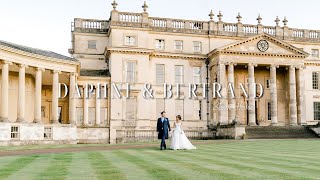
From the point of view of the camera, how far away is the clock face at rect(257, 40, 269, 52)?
4984cm

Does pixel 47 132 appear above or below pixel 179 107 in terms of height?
below

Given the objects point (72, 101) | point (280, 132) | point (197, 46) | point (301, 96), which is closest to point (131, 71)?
point (72, 101)

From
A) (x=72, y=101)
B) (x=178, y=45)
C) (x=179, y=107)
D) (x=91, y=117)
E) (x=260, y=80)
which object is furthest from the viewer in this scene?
(x=260, y=80)

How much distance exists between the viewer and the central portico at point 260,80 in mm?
48969

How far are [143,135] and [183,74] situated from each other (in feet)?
33.5

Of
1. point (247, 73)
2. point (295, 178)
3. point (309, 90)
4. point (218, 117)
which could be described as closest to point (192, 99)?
point (218, 117)

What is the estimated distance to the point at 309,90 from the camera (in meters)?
54.8

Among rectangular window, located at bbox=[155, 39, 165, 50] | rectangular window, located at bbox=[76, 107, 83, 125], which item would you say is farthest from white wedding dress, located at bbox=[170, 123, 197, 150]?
rectangular window, located at bbox=[155, 39, 165, 50]

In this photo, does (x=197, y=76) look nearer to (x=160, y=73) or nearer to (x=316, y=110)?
(x=160, y=73)

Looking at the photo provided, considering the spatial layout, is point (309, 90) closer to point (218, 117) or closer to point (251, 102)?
point (251, 102)

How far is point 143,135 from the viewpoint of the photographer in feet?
144

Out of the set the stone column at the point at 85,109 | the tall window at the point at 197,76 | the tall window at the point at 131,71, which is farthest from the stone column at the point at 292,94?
the stone column at the point at 85,109

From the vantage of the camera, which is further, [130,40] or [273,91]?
[273,91]

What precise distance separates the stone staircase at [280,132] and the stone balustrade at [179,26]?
1208 centimetres
